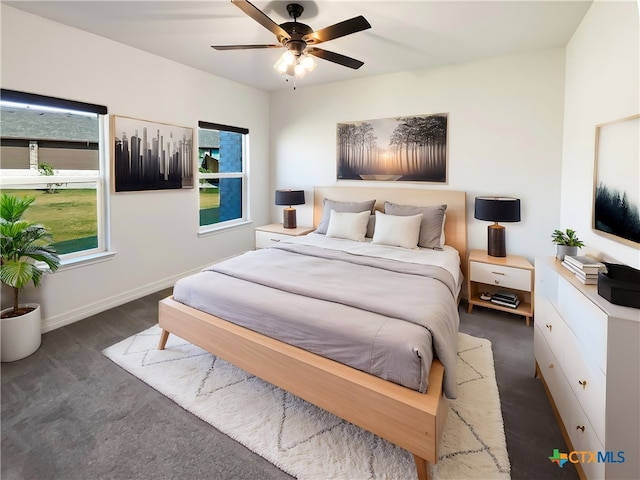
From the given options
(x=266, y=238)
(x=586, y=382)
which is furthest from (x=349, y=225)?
(x=586, y=382)

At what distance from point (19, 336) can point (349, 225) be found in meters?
2.99

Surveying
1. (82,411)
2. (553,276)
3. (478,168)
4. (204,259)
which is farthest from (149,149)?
(553,276)

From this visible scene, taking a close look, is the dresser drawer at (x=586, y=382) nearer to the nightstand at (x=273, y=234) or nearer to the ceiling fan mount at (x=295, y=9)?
the ceiling fan mount at (x=295, y=9)

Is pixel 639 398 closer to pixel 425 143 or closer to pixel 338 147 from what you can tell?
pixel 425 143

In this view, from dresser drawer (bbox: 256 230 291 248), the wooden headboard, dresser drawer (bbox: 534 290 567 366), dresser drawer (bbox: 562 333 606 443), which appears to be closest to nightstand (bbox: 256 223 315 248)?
dresser drawer (bbox: 256 230 291 248)

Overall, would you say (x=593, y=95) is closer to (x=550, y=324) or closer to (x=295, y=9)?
(x=550, y=324)

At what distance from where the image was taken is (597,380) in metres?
1.32

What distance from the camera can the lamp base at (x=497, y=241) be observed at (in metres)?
3.31

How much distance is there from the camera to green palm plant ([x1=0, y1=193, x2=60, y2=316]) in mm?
2322

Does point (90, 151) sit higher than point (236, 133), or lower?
lower

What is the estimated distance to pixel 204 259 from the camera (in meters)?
4.38

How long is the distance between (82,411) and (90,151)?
7.85ft

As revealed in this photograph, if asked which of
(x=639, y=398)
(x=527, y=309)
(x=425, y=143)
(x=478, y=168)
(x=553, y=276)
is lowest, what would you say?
(x=527, y=309)

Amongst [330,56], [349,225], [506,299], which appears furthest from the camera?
[349,225]
